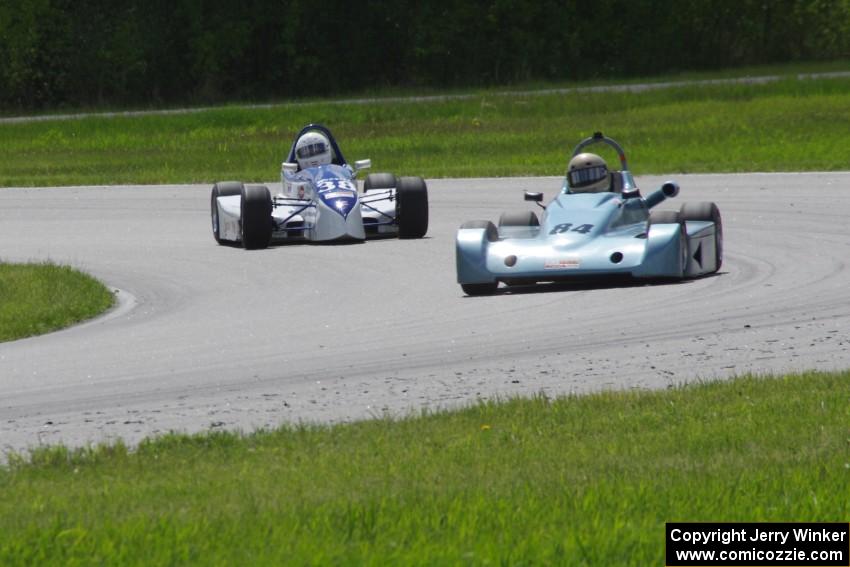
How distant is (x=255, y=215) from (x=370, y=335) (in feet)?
20.2

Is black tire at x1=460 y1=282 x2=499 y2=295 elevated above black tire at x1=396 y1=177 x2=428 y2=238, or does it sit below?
below

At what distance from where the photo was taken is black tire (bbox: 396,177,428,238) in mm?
17438

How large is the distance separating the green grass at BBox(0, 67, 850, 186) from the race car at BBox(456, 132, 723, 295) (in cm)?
1111

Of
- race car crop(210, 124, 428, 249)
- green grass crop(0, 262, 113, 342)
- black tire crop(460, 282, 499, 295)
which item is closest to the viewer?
green grass crop(0, 262, 113, 342)

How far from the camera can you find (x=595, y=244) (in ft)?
43.0

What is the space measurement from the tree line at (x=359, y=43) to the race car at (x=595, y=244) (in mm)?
36546

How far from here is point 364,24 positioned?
174 ft

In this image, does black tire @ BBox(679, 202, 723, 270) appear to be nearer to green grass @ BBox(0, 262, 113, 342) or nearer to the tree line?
green grass @ BBox(0, 262, 113, 342)

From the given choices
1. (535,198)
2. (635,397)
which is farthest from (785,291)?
(635,397)

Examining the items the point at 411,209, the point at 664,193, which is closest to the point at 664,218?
the point at 664,193

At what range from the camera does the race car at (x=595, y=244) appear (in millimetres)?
12859

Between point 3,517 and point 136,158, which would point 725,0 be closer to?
point 136,158

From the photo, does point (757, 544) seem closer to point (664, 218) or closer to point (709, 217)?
point (664, 218)

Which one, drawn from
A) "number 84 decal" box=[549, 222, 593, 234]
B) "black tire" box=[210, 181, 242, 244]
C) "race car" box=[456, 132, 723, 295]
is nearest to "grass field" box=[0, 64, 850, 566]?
"race car" box=[456, 132, 723, 295]
